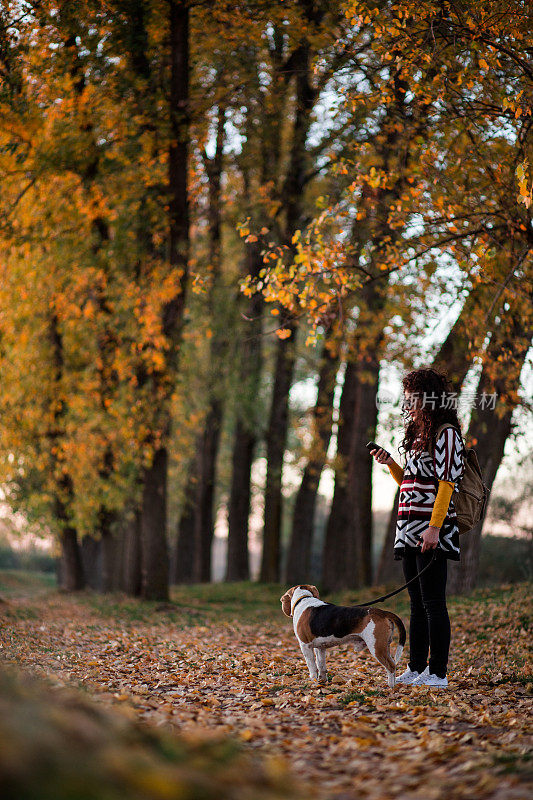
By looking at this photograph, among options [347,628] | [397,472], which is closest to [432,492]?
[397,472]

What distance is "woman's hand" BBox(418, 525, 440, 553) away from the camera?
5.35 meters

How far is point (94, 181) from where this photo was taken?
494 inches

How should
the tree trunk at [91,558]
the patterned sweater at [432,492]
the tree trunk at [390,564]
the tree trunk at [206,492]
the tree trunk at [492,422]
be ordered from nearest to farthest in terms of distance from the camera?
the patterned sweater at [432,492]
the tree trunk at [492,422]
the tree trunk at [390,564]
the tree trunk at [91,558]
the tree trunk at [206,492]

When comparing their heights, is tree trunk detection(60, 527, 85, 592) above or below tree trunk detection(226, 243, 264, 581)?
below

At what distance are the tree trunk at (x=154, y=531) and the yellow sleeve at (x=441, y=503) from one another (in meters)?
8.10

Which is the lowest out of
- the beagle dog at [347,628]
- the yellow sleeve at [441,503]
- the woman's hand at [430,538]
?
the beagle dog at [347,628]

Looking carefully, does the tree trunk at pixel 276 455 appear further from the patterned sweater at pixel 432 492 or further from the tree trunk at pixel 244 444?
the patterned sweater at pixel 432 492

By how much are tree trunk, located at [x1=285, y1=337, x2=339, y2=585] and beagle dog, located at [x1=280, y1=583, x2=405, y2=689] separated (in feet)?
34.0

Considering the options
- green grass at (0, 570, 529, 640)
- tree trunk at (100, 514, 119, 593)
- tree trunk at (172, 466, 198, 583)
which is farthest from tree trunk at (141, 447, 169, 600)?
tree trunk at (172, 466, 198, 583)

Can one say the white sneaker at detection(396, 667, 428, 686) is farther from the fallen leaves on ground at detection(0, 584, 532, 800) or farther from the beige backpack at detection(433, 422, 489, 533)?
the beige backpack at detection(433, 422, 489, 533)

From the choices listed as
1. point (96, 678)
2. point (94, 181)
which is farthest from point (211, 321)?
point (96, 678)

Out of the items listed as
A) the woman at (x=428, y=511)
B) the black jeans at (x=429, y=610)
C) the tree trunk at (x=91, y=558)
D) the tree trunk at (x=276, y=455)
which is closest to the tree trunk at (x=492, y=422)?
the woman at (x=428, y=511)

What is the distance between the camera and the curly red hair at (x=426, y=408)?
Result: 5.64 metres

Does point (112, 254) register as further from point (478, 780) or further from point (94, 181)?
point (478, 780)
